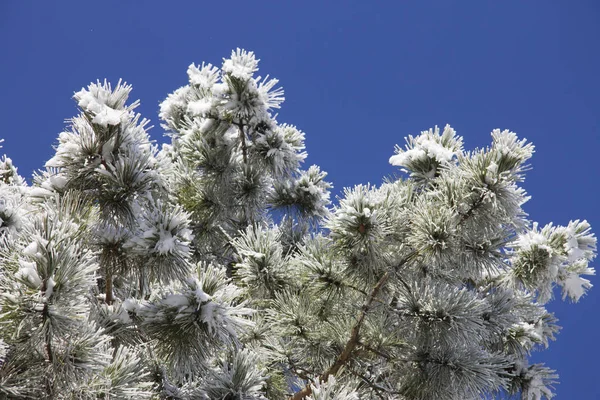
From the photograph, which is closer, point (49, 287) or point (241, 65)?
point (49, 287)

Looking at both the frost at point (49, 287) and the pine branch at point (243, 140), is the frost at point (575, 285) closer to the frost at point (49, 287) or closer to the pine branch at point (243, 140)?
the pine branch at point (243, 140)

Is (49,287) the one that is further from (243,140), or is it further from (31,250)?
(243,140)

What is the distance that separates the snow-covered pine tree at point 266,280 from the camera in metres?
1.95

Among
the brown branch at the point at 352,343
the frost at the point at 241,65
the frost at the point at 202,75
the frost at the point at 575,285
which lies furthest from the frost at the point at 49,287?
the frost at the point at 202,75

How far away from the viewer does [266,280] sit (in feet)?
10.9

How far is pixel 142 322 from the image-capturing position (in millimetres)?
2555

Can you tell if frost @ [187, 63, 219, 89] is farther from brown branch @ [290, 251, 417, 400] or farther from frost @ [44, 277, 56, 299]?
frost @ [44, 277, 56, 299]

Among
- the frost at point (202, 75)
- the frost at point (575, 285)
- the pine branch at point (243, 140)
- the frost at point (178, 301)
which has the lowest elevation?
the frost at point (178, 301)

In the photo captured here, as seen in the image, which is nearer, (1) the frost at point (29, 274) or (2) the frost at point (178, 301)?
(1) the frost at point (29, 274)

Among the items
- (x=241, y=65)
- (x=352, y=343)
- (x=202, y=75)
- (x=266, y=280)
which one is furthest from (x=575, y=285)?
(x=202, y=75)

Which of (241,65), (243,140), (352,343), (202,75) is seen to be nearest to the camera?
(352,343)

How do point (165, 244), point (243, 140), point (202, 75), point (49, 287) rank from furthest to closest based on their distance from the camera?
1. point (202, 75)
2. point (243, 140)
3. point (165, 244)
4. point (49, 287)

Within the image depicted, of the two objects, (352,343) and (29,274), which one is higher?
(352,343)

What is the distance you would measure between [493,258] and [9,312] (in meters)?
2.00
